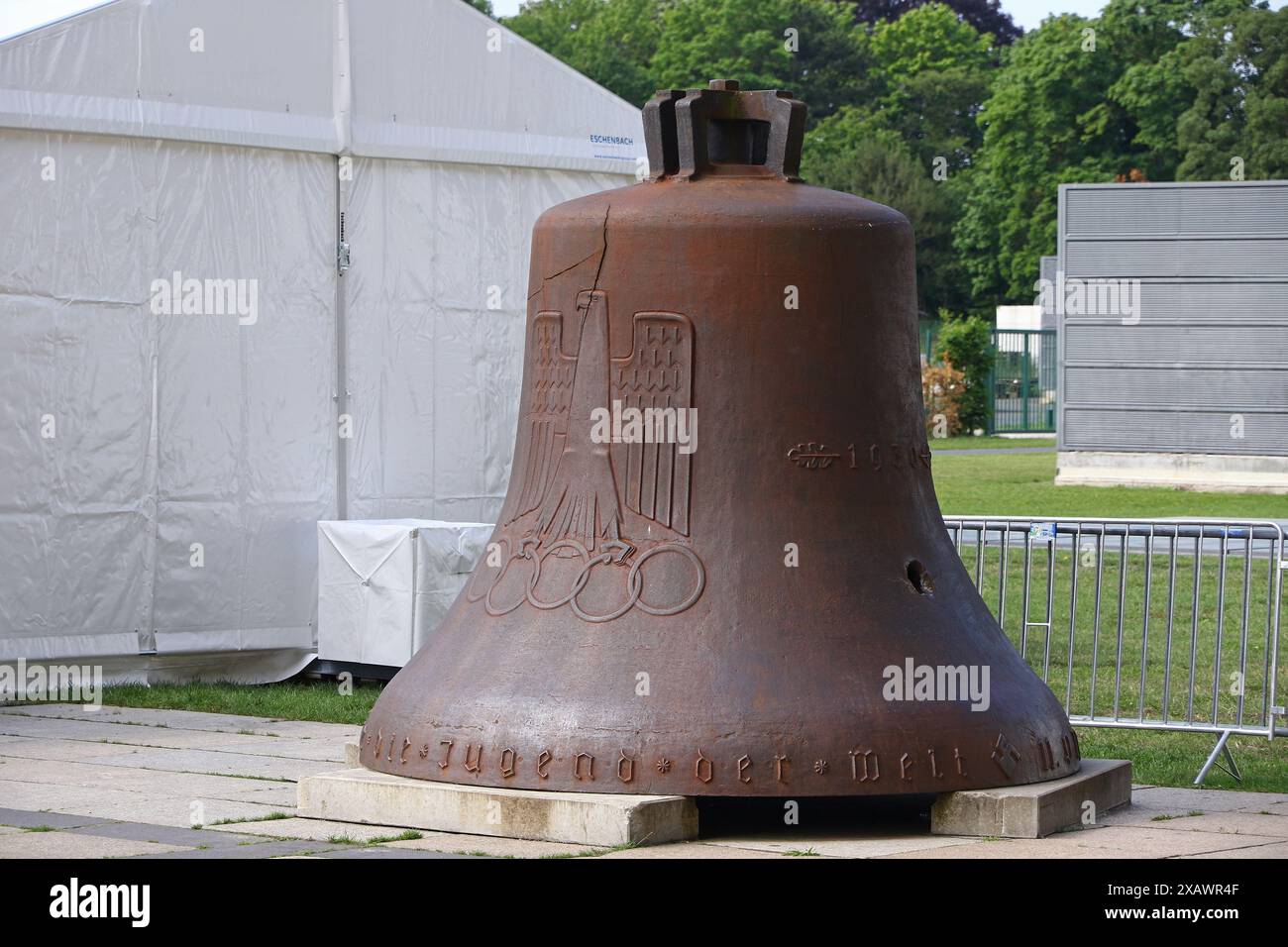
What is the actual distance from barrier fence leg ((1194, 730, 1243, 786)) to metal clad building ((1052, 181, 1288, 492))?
18.0 metres

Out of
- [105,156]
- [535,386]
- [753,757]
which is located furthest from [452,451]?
[753,757]

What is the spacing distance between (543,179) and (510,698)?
290 inches

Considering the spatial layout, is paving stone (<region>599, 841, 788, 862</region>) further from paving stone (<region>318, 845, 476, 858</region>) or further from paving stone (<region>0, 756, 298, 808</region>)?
paving stone (<region>0, 756, 298, 808</region>)

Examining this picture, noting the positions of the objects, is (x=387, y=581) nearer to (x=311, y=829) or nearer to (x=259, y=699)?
(x=259, y=699)

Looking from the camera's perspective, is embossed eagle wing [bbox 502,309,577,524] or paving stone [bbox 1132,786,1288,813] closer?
embossed eagle wing [bbox 502,309,577,524]

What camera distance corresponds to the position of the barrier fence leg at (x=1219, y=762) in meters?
8.81

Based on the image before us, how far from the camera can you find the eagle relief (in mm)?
7117

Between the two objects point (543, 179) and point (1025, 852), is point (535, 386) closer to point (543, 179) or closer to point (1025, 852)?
point (1025, 852)

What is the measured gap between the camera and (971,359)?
4184cm

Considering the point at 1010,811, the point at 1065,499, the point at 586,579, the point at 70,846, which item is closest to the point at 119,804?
the point at 70,846

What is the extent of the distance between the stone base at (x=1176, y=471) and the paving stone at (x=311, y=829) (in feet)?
69.2

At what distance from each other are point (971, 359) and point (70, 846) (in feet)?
119

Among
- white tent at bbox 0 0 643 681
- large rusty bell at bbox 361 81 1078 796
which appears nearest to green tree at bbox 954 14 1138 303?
white tent at bbox 0 0 643 681

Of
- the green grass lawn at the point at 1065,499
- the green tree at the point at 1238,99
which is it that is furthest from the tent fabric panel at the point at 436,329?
the green tree at the point at 1238,99
